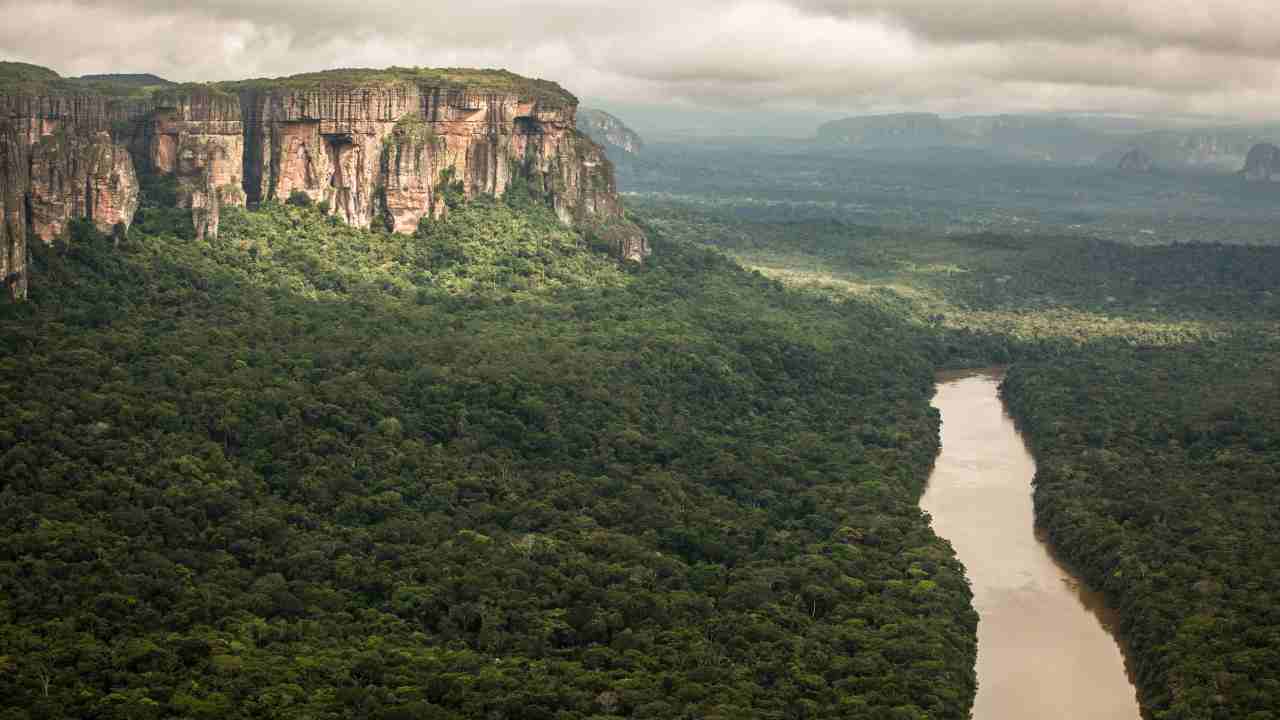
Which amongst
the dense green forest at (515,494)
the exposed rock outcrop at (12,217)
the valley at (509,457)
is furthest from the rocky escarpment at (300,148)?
the dense green forest at (515,494)

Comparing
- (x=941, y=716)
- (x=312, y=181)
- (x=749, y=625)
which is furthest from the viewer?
(x=312, y=181)

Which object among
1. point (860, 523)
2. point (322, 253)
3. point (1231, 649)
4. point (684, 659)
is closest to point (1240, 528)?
point (1231, 649)

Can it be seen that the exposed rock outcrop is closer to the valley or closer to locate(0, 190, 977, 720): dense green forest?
the valley

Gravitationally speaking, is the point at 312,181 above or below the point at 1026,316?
above

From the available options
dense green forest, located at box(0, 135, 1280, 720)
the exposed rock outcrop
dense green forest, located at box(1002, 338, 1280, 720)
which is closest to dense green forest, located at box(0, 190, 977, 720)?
dense green forest, located at box(0, 135, 1280, 720)

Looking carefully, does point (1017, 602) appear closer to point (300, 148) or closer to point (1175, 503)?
point (1175, 503)

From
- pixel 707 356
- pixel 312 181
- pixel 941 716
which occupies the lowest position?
pixel 941 716

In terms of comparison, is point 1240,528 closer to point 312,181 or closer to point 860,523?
point 860,523
